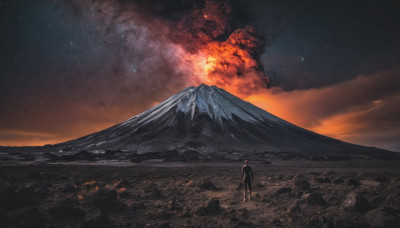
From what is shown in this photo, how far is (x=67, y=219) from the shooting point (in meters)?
7.72

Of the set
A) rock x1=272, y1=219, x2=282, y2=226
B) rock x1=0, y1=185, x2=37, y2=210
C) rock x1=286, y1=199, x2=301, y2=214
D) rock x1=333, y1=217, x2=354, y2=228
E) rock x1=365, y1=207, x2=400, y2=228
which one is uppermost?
rock x1=0, y1=185, x2=37, y2=210

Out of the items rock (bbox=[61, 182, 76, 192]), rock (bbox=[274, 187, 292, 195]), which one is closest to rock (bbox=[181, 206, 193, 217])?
rock (bbox=[274, 187, 292, 195])

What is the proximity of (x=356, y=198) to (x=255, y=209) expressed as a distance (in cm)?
367

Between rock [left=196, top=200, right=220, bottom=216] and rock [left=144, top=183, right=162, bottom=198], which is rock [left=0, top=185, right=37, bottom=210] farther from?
rock [left=196, top=200, right=220, bottom=216]

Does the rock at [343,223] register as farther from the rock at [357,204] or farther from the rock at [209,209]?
the rock at [209,209]

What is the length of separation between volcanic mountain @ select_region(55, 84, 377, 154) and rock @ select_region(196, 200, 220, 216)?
168 feet

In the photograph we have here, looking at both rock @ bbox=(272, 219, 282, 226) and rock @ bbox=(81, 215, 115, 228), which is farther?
rock @ bbox=(272, 219, 282, 226)

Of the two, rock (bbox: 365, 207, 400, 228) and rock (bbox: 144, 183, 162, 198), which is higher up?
rock (bbox: 365, 207, 400, 228)

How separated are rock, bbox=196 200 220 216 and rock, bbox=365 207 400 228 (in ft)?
16.3

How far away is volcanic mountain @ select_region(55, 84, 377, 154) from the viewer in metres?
66.6

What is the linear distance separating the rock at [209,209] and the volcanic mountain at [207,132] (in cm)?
5119

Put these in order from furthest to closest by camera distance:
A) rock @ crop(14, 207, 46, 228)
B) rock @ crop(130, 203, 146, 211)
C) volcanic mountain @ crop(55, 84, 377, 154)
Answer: volcanic mountain @ crop(55, 84, 377, 154), rock @ crop(130, 203, 146, 211), rock @ crop(14, 207, 46, 228)

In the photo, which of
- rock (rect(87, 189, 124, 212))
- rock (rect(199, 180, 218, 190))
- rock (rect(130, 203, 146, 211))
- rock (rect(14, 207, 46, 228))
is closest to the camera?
rock (rect(14, 207, 46, 228))

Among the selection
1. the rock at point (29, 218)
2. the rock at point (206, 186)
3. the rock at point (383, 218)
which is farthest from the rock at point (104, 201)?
the rock at point (383, 218)
